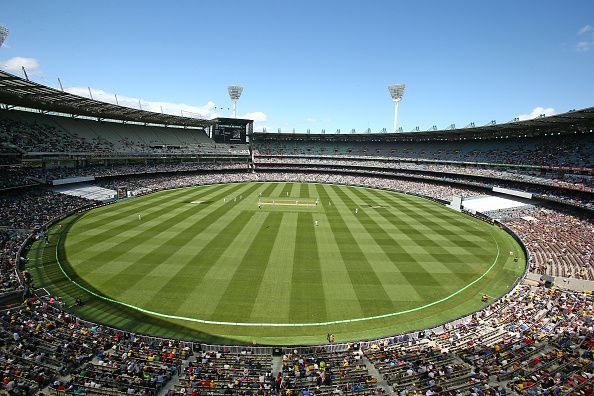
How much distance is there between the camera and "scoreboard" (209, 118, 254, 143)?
90875mm

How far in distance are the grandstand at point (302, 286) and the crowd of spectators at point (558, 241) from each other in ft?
0.55

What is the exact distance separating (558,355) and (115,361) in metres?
18.3

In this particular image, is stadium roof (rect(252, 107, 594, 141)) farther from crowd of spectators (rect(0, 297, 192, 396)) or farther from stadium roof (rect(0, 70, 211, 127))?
crowd of spectators (rect(0, 297, 192, 396))

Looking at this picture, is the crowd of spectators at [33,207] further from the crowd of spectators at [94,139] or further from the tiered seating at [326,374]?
the tiered seating at [326,374]

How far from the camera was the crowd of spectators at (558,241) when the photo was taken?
25.2 metres

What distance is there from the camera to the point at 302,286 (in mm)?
22812

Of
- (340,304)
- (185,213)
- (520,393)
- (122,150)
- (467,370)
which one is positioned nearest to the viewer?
(520,393)

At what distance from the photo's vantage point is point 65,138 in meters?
56.2

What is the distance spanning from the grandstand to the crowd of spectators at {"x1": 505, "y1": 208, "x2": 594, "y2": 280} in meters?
0.17

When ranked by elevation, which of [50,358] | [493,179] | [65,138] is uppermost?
[65,138]

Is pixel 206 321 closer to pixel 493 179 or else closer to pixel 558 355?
pixel 558 355

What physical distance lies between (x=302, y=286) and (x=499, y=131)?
5322 centimetres

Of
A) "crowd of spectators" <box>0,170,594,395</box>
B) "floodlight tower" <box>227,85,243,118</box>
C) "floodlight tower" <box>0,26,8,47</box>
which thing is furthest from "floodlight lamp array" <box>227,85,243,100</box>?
"crowd of spectators" <box>0,170,594,395</box>

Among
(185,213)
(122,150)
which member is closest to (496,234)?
(185,213)
